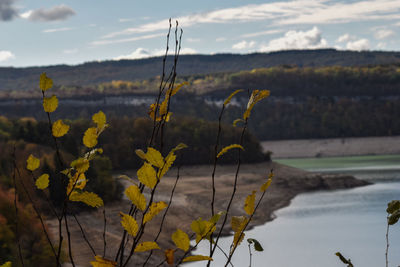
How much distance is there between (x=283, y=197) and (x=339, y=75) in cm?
7991

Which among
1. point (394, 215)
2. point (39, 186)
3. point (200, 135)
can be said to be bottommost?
point (200, 135)

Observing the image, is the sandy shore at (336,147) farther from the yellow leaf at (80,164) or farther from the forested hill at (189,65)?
the yellow leaf at (80,164)

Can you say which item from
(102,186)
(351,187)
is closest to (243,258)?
(102,186)

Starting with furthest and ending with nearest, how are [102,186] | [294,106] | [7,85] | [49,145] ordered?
[7,85] < [294,106] < [49,145] < [102,186]

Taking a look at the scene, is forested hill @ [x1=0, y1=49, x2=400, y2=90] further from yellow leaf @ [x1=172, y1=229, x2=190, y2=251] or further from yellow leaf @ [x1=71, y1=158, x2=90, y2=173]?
yellow leaf @ [x1=172, y1=229, x2=190, y2=251]

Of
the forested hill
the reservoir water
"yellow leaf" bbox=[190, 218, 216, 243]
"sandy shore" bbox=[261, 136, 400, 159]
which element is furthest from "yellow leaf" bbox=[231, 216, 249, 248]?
the forested hill

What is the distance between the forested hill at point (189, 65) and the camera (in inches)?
6964

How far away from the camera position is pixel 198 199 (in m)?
43.3

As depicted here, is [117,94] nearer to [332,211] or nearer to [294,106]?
[294,106]

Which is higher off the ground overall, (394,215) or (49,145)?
(394,215)

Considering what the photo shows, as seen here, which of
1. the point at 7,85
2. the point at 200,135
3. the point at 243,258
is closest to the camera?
the point at 243,258

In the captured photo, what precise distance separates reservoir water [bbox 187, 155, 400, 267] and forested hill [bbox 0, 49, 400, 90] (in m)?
134

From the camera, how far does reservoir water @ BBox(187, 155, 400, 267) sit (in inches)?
977

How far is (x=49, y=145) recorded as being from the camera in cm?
4425
